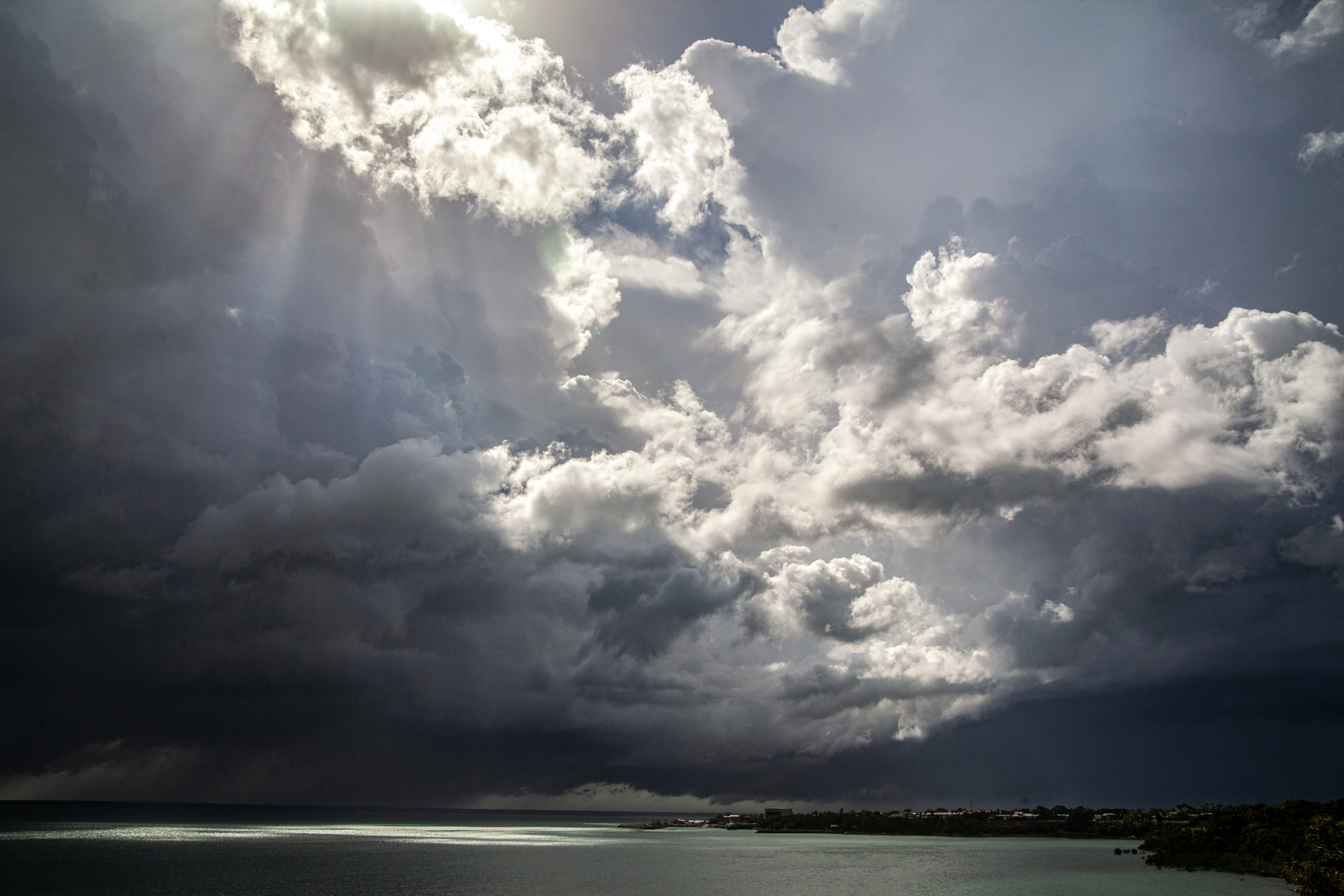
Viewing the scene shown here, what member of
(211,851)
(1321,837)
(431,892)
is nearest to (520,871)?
(431,892)

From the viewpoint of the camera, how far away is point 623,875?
142m

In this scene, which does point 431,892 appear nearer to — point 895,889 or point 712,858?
point 895,889

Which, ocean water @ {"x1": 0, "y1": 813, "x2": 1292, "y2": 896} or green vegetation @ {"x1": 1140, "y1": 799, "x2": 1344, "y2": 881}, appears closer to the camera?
green vegetation @ {"x1": 1140, "y1": 799, "x2": 1344, "y2": 881}

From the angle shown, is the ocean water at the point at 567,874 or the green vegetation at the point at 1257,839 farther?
the ocean water at the point at 567,874

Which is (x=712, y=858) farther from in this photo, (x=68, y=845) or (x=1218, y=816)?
(x=68, y=845)

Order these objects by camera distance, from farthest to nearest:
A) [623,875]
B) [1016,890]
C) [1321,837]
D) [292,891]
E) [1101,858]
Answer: [1101,858] < [623,875] < [1016,890] < [292,891] < [1321,837]

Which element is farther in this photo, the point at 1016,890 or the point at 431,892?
the point at 1016,890

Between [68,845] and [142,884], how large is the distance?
11599 cm

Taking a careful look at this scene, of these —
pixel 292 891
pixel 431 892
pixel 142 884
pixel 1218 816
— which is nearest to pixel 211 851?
pixel 142 884

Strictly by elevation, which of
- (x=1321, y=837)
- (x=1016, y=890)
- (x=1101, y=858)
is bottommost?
(x=1101, y=858)

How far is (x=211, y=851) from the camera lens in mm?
181750

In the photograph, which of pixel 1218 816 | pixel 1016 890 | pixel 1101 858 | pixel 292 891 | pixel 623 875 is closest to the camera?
pixel 292 891

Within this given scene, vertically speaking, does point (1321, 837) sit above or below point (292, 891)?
above

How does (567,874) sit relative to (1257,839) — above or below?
below
